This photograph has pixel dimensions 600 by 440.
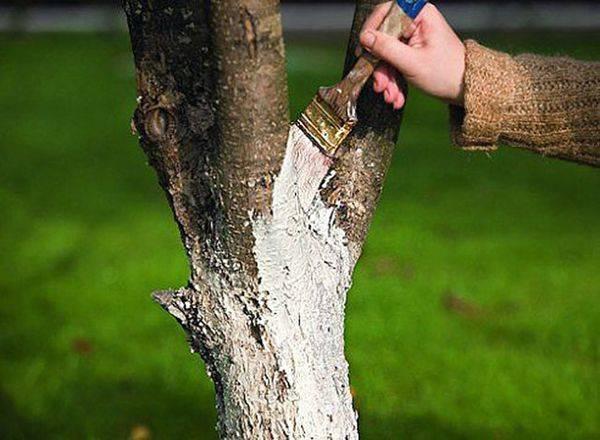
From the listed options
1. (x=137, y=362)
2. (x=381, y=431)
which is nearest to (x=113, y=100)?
(x=137, y=362)

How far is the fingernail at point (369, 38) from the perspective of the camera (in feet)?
5.63

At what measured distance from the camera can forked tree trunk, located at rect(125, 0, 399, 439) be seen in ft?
5.33

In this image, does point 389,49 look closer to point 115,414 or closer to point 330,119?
point 330,119

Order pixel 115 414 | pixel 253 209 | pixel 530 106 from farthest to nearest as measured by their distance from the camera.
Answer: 1. pixel 115 414
2. pixel 530 106
3. pixel 253 209

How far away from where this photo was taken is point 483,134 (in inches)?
74.4

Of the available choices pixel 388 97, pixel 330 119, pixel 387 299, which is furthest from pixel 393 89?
pixel 387 299

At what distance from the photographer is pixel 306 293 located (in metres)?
1.82

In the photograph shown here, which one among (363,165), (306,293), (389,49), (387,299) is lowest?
(387,299)

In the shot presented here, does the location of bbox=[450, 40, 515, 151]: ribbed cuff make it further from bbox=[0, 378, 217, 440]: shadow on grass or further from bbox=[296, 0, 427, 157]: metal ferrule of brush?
bbox=[0, 378, 217, 440]: shadow on grass

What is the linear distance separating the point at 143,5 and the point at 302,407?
77cm

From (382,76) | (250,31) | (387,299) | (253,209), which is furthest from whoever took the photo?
(387,299)

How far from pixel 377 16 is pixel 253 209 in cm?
41

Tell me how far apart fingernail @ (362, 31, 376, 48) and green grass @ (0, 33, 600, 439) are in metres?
1.20

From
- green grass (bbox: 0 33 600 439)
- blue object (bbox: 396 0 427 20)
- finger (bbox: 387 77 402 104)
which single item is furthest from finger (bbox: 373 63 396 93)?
green grass (bbox: 0 33 600 439)
